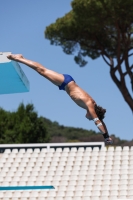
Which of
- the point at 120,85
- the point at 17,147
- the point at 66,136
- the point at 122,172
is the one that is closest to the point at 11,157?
the point at 17,147

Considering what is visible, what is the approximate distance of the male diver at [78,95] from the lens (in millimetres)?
4852

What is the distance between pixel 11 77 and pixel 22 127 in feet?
46.2

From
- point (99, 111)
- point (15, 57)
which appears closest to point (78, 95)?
point (99, 111)

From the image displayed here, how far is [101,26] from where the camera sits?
19906 millimetres

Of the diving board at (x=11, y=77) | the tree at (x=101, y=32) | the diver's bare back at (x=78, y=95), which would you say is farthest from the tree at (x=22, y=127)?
the diver's bare back at (x=78, y=95)

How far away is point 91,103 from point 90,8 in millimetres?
14065

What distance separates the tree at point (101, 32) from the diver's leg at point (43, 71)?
44.1ft

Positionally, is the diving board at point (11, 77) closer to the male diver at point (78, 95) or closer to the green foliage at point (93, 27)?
the male diver at point (78, 95)

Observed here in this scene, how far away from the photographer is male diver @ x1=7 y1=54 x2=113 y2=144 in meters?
4.85

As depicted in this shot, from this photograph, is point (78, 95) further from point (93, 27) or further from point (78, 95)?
point (93, 27)

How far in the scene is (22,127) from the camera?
19828mm

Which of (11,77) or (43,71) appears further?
(11,77)

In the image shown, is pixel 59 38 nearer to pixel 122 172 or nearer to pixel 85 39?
pixel 85 39

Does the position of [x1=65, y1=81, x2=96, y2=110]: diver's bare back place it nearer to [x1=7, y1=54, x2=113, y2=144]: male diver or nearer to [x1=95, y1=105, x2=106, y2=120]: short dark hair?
[x1=7, y1=54, x2=113, y2=144]: male diver
